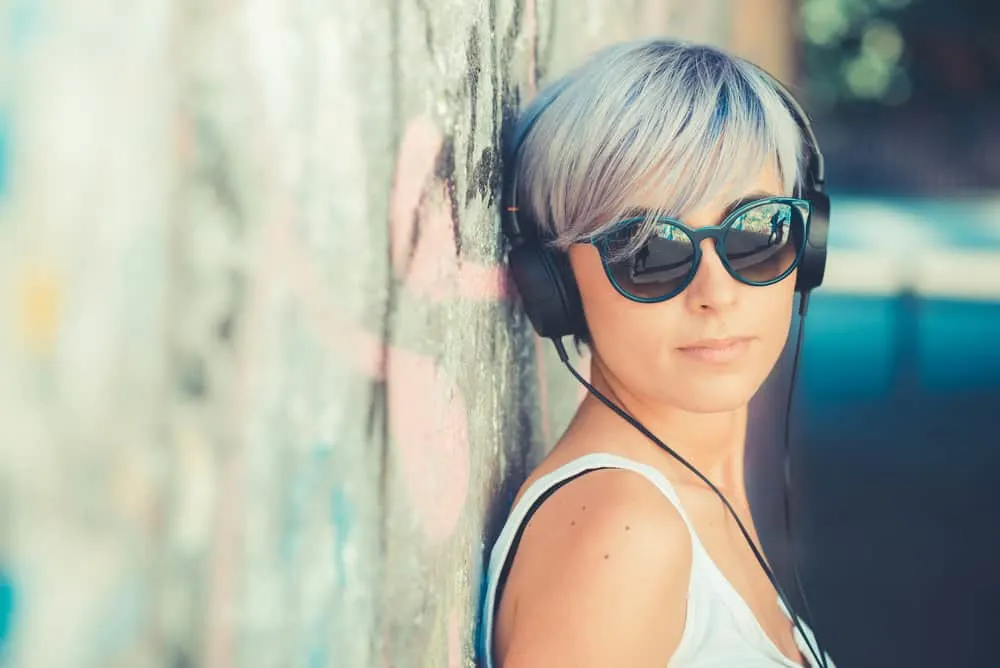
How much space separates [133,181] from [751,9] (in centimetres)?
402

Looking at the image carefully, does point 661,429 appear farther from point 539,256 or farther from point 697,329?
point 539,256

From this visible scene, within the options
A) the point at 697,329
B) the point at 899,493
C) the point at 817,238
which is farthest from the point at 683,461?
the point at 899,493

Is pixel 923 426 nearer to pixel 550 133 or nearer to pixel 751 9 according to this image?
pixel 751 9

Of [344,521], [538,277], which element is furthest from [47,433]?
[538,277]

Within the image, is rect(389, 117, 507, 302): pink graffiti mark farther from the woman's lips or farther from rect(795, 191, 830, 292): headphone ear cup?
rect(795, 191, 830, 292): headphone ear cup

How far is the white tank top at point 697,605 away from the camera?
4.56ft

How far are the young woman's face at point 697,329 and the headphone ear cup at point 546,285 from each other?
0.02m

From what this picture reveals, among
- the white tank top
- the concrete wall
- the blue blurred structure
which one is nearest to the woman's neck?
the white tank top

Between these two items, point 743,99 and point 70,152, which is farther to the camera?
point 743,99

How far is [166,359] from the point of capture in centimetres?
73

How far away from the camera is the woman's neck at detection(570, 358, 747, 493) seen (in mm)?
1612

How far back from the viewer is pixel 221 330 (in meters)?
0.77

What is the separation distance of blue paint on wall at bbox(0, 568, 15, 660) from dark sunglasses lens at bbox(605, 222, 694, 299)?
1.00 meters

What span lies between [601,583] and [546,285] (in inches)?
19.5
